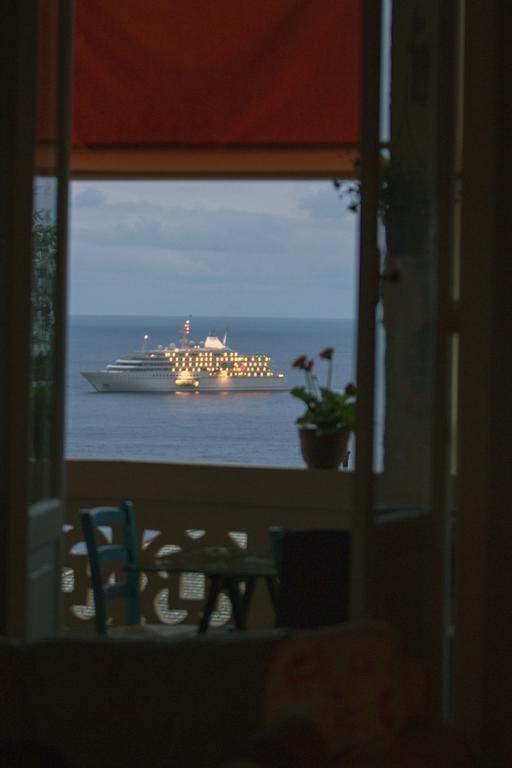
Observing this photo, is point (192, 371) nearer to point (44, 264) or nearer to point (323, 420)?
point (323, 420)

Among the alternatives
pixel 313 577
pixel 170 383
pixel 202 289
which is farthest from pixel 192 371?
pixel 202 289

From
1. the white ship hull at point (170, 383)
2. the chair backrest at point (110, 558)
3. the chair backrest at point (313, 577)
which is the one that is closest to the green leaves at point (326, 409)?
the chair backrest at point (110, 558)

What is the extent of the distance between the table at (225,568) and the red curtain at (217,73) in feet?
7.00

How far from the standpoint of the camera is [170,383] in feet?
47.1

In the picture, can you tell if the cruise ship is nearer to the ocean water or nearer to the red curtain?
the ocean water

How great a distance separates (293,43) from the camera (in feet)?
18.3

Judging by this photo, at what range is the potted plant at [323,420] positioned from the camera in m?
5.68

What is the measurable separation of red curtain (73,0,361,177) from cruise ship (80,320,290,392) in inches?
252

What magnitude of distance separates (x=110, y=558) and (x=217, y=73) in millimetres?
2411

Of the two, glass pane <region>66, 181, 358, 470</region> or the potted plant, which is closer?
the potted plant

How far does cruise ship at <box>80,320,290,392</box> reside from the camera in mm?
12953

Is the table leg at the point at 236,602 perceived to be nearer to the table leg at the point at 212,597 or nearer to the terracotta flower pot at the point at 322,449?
the table leg at the point at 212,597

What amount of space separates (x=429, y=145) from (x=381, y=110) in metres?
0.29

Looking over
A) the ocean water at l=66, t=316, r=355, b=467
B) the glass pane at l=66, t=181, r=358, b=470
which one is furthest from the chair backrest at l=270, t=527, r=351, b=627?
the ocean water at l=66, t=316, r=355, b=467
